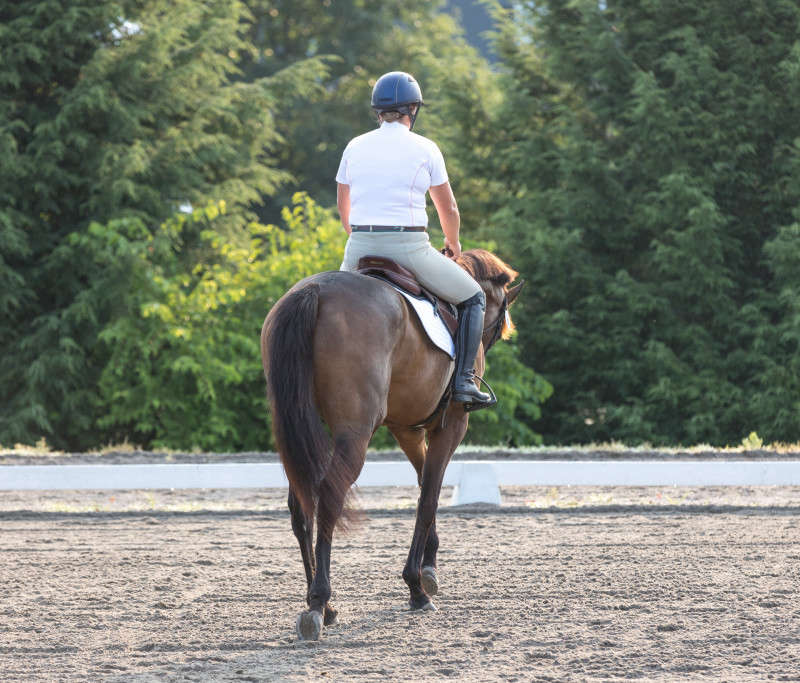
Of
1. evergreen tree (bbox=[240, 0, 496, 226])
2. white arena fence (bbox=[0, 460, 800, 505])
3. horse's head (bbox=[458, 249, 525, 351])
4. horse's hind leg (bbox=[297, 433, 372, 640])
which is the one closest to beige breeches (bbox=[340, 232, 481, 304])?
horse's head (bbox=[458, 249, 525, 351])

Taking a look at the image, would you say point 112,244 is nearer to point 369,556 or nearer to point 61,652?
point 369,556

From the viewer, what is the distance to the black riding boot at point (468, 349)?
5.42m

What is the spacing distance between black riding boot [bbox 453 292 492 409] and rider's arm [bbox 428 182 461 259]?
1.11 ft

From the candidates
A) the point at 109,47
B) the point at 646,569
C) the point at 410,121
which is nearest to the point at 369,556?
the point at 646,569

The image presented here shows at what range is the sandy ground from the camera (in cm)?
416

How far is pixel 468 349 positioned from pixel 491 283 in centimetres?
82

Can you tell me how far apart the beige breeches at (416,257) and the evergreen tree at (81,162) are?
1033 cm

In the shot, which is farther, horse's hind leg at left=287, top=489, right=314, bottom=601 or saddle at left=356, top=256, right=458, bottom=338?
saddle at left=356, top=256, right=458, bottom=338

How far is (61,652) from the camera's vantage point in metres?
4.37

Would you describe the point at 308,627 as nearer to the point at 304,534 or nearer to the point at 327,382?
the point at 304,534

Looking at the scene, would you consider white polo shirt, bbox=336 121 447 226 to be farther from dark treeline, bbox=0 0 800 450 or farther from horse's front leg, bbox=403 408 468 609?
dark treeline, bbox=0 0 800 450

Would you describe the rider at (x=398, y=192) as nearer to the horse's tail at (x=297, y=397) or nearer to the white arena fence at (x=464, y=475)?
the horse's tail at (x=297, y=397)

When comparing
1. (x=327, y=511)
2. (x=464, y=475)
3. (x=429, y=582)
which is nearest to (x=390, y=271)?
(x=327, y=511)

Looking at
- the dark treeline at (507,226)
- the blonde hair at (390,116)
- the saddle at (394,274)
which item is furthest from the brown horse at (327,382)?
the dark treeline at (507,226)
